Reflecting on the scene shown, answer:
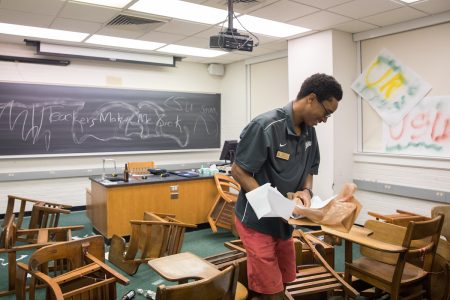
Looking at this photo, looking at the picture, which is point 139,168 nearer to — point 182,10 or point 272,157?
point 182,10

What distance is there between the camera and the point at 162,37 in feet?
15.9

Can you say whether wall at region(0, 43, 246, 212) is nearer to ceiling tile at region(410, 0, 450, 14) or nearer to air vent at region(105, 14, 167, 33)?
air vent at region(105, 14, 167, 33)

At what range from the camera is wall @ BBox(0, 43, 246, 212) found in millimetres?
5258

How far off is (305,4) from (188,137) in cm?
376

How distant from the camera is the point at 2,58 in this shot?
16.6 feet

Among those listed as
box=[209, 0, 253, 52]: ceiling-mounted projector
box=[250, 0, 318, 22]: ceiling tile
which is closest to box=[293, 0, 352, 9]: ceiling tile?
box=[250, 0, 318, 22]: ceiling tile

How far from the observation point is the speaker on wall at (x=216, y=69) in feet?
22.5

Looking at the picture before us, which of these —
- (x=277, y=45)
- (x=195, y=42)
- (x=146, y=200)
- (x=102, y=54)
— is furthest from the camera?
(x=102, y=54)

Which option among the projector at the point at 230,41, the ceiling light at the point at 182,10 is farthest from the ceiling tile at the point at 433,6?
the ceiling light at the point at 182,10

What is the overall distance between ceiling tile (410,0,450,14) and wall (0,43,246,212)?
3383mm

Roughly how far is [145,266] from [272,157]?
244 centimetres

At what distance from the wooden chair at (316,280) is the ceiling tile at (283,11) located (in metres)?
2.31

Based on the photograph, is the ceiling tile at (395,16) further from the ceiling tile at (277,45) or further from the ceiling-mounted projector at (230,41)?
the ceiling-mounted projector at (230,41)

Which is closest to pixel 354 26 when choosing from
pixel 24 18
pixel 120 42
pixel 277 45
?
pixel 277 45
